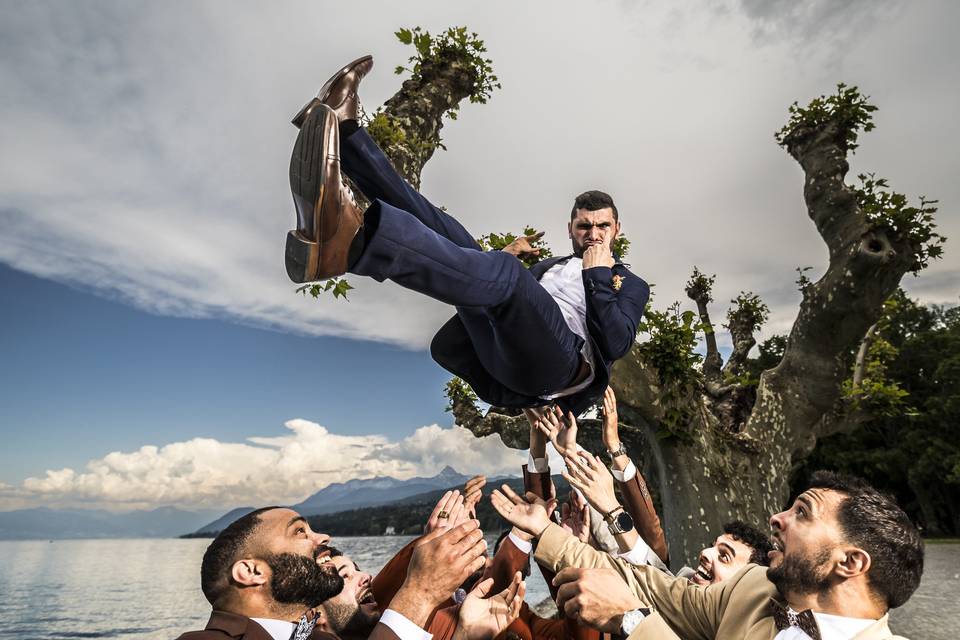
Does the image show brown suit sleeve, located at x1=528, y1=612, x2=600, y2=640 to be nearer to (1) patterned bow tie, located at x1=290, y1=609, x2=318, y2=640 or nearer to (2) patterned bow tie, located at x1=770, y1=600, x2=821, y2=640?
(2) patterned bow tie, located at x1=770, y1=600, x2=821, y2=640

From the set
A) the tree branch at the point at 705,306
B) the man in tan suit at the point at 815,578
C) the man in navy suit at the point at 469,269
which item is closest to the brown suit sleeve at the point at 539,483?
the man in navy suit at the point at 469,269

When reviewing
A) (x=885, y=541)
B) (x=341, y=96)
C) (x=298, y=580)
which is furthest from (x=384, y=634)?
(x=341, y=96)

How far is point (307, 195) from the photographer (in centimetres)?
186

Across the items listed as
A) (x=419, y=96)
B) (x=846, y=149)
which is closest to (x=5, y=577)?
(x=419, y=96)

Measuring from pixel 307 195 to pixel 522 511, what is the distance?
5.71 feet

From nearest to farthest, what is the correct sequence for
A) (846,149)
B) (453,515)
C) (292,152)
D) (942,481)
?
(292,152)
(453,515)
(846,149)
(942,481)

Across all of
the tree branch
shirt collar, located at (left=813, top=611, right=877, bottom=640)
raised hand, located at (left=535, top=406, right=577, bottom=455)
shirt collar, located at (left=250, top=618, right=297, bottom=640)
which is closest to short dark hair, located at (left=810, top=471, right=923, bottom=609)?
shirt collar, located at (left=813, top=611, right=877, bottom=640)

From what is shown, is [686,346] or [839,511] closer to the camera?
[839,511]

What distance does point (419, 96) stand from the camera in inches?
272

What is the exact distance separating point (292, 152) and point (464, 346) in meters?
1.57

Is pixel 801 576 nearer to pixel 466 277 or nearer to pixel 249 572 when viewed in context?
pixel 466 277

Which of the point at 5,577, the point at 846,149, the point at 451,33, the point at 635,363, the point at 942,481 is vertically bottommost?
the point at 5,577

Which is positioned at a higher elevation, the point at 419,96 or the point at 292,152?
the point at 419,96

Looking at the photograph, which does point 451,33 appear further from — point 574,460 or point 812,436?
point 812,436
